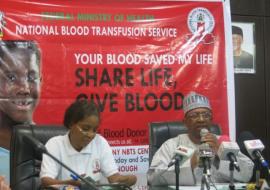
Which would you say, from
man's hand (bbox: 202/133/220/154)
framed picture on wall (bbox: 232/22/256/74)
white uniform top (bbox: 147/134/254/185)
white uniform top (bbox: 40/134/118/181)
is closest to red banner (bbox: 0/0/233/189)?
framed picture on wall (bbox: 232/22/256/74)

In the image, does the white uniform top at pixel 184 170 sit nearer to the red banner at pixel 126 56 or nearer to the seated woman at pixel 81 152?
the seated woman at pixel 81 152

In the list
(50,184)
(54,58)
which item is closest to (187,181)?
(50,184)

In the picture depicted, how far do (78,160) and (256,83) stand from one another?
95.2 inches

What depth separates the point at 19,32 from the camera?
11.6 ft

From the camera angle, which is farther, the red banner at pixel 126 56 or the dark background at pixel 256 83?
the dark background at pixel 256 83

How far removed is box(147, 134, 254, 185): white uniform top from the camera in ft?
8.19

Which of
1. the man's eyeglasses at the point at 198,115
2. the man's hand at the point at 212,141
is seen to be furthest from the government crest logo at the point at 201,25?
the man's hand at the point at 212,141

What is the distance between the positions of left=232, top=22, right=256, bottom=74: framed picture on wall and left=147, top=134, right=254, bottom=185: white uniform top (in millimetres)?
1542

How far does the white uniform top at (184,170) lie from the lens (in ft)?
8.19

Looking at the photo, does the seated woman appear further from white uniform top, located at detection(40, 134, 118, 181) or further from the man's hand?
the man's hand

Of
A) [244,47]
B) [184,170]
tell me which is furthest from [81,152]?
[244,47]

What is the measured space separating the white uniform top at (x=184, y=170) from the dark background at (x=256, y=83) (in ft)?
5.02

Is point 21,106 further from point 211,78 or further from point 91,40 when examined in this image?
point 211,78

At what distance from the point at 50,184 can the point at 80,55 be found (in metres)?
1.65
